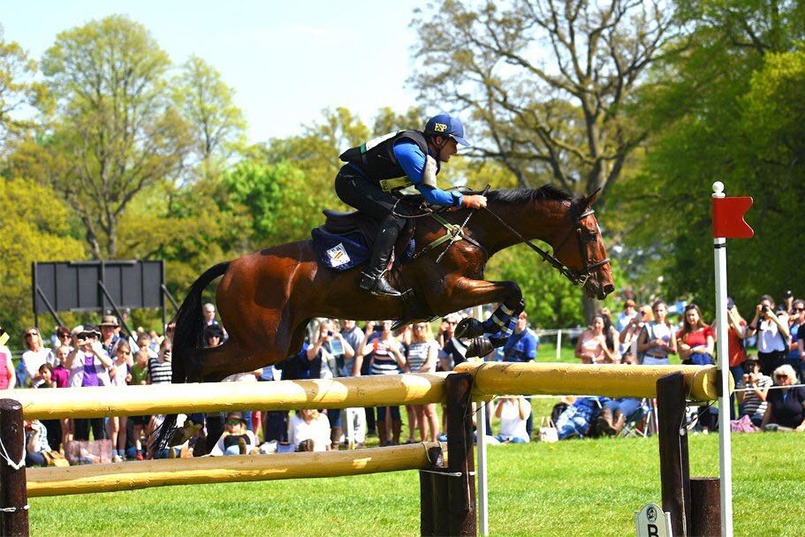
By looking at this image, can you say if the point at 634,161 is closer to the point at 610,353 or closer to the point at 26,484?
the point at 610,353

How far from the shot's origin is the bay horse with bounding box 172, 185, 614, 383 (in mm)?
8078

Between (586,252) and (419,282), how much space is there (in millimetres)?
1278

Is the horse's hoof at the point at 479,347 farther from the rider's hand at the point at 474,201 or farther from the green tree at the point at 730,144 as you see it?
the green tree at the point at 730,144

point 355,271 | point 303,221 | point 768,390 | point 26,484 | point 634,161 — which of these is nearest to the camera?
point 26,484

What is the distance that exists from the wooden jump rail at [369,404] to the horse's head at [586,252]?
122 centimetres

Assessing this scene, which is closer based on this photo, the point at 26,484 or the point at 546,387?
the point at 26,484

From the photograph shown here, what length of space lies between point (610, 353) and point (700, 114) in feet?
73.7

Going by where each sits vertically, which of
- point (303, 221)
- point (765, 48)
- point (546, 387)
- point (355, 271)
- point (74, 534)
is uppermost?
point (765, 48)

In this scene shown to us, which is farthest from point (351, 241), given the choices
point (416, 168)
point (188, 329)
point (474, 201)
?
point (188, 329)

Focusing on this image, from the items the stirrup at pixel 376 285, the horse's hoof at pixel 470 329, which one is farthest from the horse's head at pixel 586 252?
the stirrup at pixel 376 285

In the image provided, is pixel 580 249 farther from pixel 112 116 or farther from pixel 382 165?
pixel 112 116

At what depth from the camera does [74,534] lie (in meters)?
8.96

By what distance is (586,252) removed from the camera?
830 centimetres

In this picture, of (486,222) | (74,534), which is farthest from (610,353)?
(74,534)
